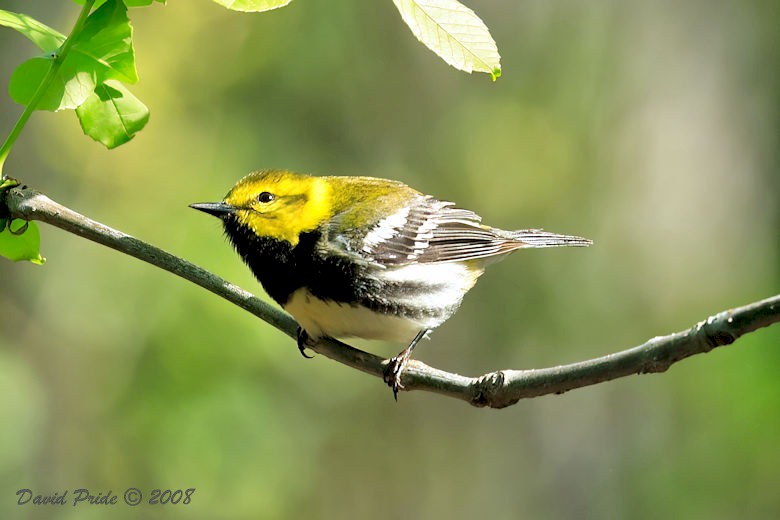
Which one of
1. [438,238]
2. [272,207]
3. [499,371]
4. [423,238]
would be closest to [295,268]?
[272,207]

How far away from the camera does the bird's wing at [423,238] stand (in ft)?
12.3

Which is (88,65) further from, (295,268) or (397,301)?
(397,301)

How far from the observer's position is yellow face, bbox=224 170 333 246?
3.68 metres

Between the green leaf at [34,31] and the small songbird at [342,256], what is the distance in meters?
1.48

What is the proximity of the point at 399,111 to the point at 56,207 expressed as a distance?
6739 mm

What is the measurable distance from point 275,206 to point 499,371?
1.74m

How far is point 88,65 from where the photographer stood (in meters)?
2.01

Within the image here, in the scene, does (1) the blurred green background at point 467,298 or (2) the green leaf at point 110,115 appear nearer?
(2) the green leaf at point 110,115

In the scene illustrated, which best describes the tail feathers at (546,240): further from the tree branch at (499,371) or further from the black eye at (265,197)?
the tree branch at (499,371)

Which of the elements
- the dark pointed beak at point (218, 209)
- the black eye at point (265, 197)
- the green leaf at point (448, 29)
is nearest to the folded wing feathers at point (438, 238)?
the black eye at point (265, 197)

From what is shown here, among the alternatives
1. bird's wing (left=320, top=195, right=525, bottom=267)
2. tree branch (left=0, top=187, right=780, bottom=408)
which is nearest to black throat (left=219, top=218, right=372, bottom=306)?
bird's wing (left=320, top=195, right=525, bottom=267)

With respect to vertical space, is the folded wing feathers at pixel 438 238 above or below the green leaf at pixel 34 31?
above

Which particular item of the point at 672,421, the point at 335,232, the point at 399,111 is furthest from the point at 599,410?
the point at 335,232

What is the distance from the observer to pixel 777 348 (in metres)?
6.39
